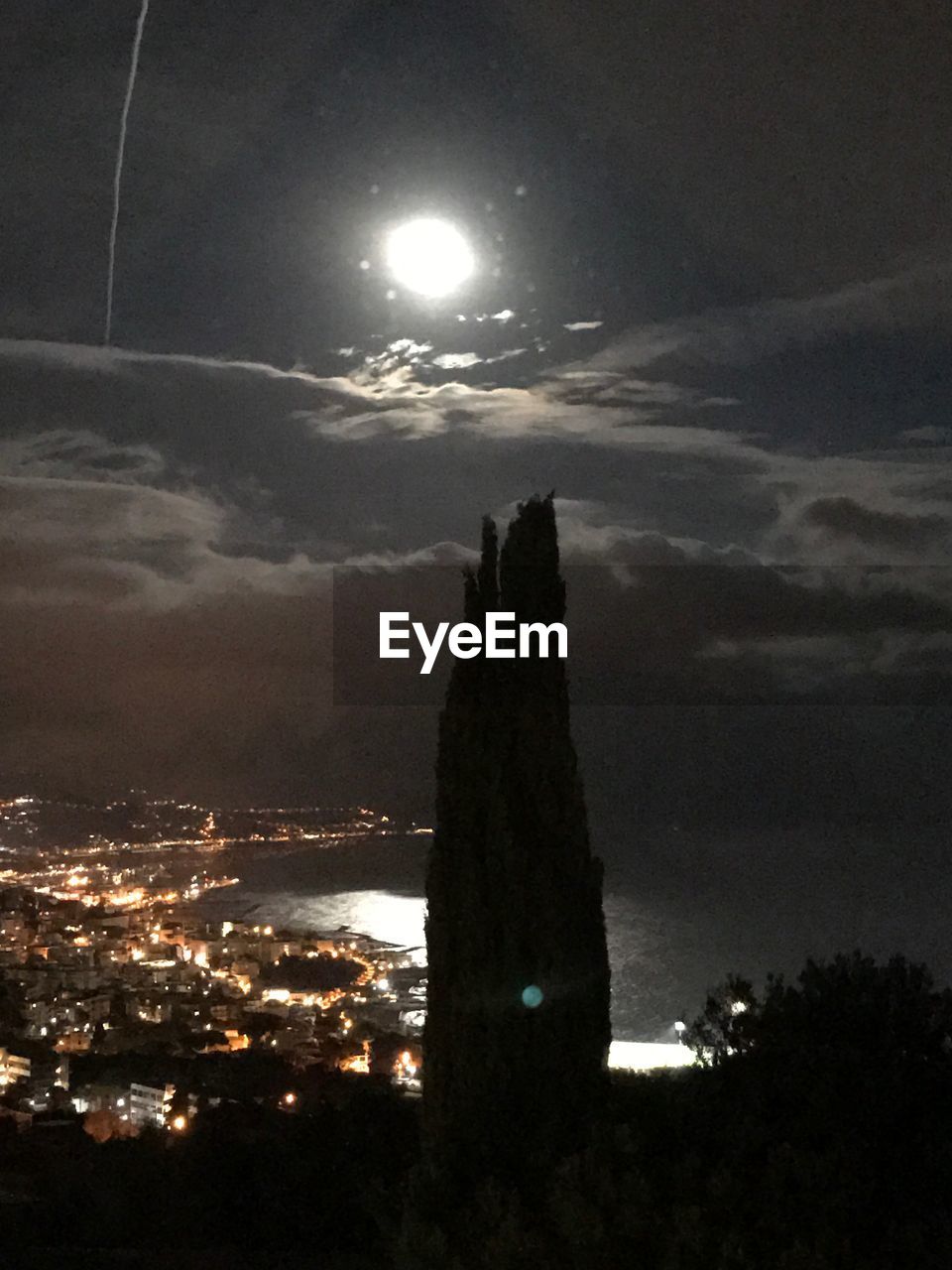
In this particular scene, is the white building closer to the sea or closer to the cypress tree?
the sea

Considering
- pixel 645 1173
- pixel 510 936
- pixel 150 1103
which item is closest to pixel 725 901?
pixel 150 1103

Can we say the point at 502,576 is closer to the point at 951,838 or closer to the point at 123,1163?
the point at 123,1163

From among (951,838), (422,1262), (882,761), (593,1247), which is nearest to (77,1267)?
(422,1262)

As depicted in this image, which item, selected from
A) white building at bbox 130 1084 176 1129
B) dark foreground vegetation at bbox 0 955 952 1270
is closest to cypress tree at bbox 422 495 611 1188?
dark foreground vegetation at bbox 0 955 952 1270

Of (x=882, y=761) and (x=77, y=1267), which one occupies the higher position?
(x=882, y=761)

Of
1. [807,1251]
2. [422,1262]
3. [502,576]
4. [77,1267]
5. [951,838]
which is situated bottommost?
[77,1267]
